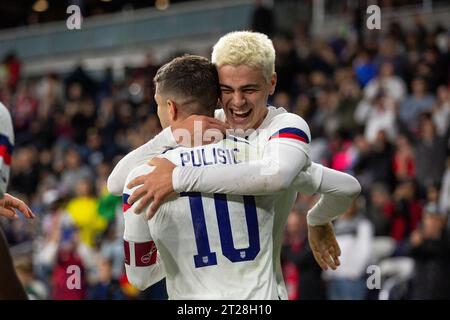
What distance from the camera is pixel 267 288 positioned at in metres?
3.25

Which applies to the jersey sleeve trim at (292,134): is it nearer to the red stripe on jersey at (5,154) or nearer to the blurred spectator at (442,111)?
the red stripe on jersey at (5,154)

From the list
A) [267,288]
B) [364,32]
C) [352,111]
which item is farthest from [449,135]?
[267,288]

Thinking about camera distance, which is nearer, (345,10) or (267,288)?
(267,288)

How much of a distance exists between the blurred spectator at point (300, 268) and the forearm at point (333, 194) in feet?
13.7

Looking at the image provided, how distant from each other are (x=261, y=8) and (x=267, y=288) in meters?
10.0

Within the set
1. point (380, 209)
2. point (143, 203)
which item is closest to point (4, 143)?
point (143, 203)

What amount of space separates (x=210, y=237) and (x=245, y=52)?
0.76m

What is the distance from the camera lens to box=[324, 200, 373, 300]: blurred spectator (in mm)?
8086

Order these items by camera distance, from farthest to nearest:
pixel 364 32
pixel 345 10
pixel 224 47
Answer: pixel 345 10, pixel 364 32, pixel 224 47

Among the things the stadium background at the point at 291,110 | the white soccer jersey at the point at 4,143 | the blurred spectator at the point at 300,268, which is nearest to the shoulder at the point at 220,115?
the white soccer jersey at the point at 4,143

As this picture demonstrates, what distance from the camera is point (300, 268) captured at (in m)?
7.99

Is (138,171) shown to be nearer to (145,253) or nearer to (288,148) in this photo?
(145,253)
